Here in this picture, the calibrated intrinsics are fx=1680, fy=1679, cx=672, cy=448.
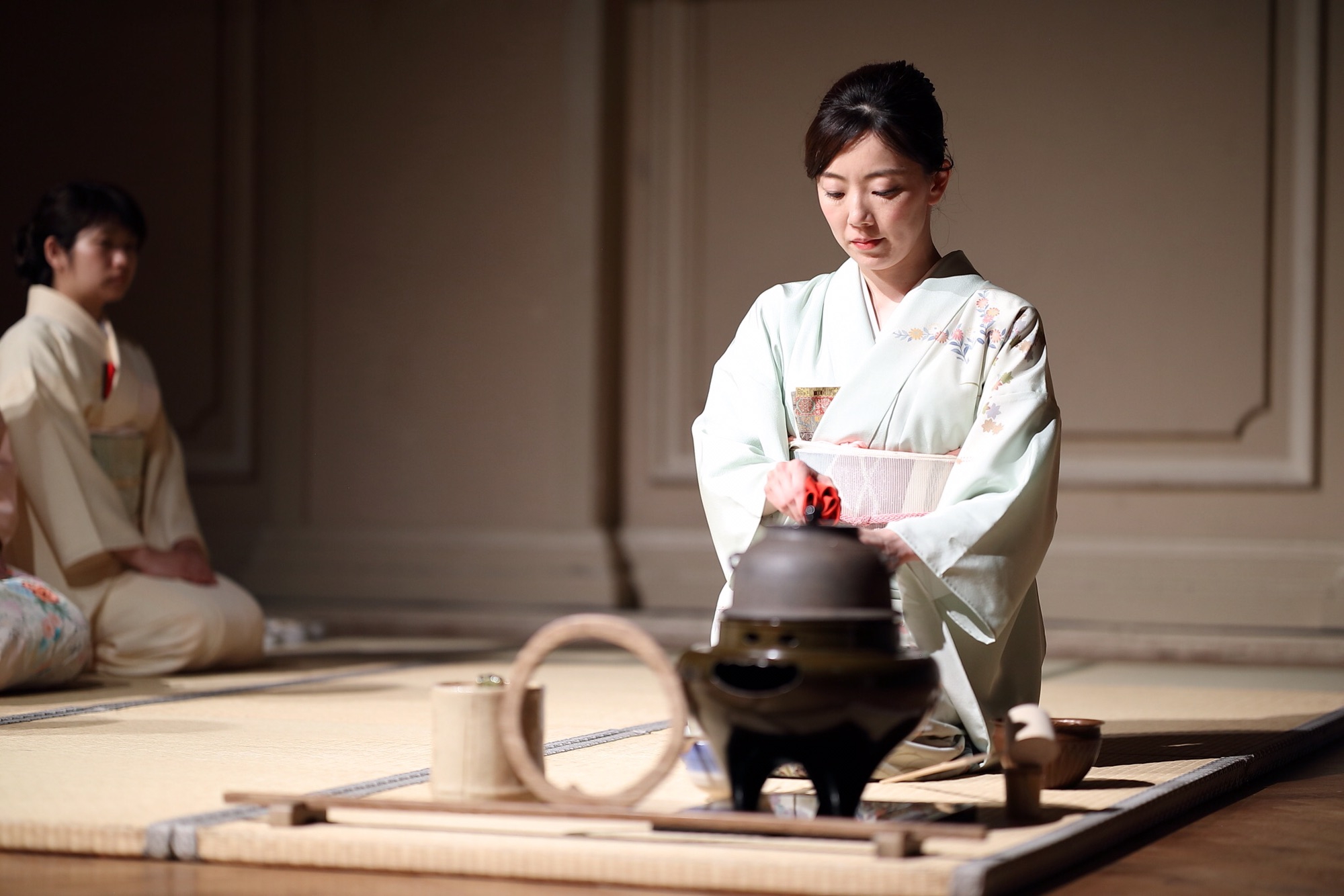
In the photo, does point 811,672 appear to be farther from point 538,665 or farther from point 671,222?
point 671,222

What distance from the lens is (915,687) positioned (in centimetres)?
188

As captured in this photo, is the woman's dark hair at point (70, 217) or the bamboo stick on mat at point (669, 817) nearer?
the bamboo stick on mat at point (669, 817)

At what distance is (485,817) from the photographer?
6.59 feet

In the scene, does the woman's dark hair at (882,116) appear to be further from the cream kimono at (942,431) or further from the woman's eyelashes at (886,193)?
the cream kimono at (942,431)

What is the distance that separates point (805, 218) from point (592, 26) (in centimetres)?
101

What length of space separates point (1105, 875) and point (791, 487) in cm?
63

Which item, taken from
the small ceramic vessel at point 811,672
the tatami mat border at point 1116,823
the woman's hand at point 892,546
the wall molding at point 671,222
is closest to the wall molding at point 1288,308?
the wall molding at point 671,222

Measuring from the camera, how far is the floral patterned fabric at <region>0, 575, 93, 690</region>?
134 inches

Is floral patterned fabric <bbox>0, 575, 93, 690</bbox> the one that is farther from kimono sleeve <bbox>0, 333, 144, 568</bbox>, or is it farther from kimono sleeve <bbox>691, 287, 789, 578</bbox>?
kimono sleeve <bbox>691, 287, 789, 578</bbox>

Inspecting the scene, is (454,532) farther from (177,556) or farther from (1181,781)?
(1181,781)

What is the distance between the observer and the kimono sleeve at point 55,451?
393 cm

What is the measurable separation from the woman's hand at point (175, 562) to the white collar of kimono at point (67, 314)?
0.47m

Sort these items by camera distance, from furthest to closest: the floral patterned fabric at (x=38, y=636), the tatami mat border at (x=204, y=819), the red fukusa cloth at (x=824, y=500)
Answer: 1. the floral patterned fabric at (x=38, y=636)
2. the red fukusa cloth at (x=824, y=500)
3. the tatami mat border at (x=204, y=819)

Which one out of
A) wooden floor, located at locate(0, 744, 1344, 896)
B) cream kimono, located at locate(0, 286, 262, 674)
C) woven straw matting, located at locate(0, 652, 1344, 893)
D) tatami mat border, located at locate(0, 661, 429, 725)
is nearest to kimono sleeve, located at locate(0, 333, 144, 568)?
cream kimono, located at locate(0, 286, 262, 674)
